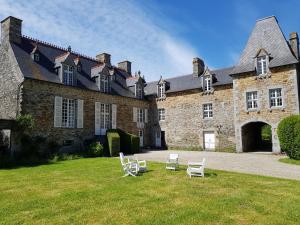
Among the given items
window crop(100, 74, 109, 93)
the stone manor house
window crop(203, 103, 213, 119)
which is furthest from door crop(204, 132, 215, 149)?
window crop(100, 74, 109, 93)

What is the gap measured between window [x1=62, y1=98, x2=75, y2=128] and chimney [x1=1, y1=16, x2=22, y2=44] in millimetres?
5765

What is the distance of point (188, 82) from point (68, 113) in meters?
12.1

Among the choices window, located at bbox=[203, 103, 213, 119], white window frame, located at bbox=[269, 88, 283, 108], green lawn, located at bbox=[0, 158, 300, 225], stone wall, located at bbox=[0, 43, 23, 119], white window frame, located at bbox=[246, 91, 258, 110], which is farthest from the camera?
window, located at bbox=[203, 103, 213, 119]

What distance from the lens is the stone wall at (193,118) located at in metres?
23.4

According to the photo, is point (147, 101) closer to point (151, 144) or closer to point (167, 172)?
point (151, 144)

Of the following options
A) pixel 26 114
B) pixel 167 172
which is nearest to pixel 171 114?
pixel 26 114

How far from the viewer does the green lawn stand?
18.4ft

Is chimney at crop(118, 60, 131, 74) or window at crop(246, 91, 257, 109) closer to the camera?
window at crop(246, 91, 257, 109)

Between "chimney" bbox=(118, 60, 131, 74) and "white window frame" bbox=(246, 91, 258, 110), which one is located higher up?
"chimney" bbox=(118, 60, 131, 74)

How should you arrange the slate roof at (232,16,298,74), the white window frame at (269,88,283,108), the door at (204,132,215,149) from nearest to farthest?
1. the white window frame at (269,88,283,108)
2. the slate roof at (232,16,298,74)
3. the door at (204,132,215,149)

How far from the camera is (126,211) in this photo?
6.06 metres

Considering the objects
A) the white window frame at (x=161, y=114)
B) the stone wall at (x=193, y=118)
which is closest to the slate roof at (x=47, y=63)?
the white window frame at (x=161, y=114)

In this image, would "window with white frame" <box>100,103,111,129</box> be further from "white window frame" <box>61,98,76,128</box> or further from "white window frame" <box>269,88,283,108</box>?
"white window frame" <box>269,88,283,108</box>

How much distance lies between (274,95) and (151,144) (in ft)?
42.6
